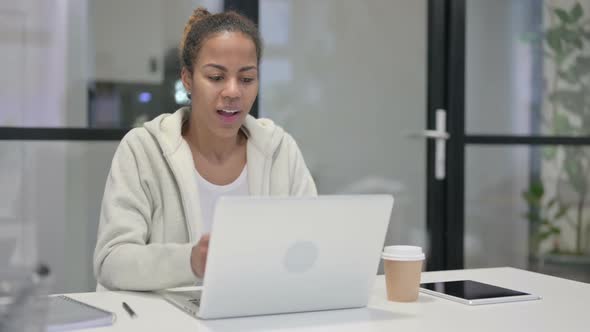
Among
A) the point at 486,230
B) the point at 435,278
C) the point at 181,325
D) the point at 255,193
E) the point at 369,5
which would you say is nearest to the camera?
the point at 181,325

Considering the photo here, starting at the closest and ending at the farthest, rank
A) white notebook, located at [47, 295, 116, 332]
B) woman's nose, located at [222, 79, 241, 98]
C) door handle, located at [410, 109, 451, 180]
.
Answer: white notebook, located at [47, 295, 116, 332] → woman's nose, located at [222, 79, 241, 98] → door handle, located at [410, 109, 451, 180]

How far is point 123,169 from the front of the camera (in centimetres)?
187

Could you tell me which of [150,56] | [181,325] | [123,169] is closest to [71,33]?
[150,56]

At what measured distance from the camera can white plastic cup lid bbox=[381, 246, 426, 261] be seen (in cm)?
148

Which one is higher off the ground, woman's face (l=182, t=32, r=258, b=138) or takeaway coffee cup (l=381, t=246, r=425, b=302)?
woman's face (l=182, t=32, r=258, b=138)

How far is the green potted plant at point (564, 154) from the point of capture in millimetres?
3916

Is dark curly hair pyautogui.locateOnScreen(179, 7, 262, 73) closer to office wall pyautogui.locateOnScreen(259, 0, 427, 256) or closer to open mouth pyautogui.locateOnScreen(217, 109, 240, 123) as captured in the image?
open mouth pyautogui.locateOnScreen(217, 109, 240, 123)

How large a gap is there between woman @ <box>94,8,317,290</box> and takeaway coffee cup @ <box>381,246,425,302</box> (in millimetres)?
476

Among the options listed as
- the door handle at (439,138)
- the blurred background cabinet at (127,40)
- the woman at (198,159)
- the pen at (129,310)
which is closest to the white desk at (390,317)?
the pen at (129,310)

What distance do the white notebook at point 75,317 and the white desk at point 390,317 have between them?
21mm

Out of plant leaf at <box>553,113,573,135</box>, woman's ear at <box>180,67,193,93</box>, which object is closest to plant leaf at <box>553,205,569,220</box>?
plant leaf at <box>553,113,573,135</box>

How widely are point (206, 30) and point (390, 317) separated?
1000 mm

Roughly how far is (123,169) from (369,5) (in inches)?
77.0

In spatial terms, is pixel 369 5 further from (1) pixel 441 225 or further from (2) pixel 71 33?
(2) pixel 71 33
